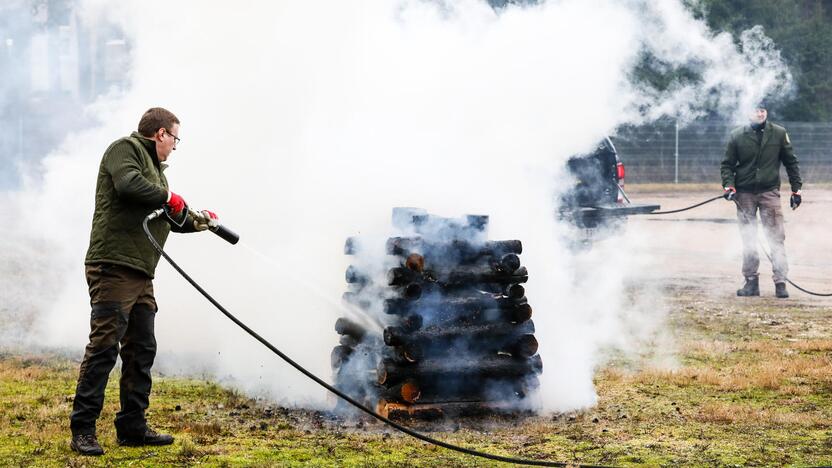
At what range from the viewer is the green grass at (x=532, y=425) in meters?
5.75

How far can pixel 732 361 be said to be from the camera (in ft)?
28.6

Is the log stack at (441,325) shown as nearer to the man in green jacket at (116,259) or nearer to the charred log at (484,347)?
the charred log at (484,347)

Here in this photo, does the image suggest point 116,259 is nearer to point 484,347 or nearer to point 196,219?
point 196,219

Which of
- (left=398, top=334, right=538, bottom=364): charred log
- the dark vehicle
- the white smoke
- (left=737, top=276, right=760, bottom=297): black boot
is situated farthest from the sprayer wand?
the dark vehicle

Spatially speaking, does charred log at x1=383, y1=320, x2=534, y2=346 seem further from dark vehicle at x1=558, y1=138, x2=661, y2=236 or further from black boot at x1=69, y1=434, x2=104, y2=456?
dark vehicle at x1=558, y1=138, x2=661, y2=236

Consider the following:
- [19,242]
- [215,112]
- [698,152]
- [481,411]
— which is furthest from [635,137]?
[481,411]

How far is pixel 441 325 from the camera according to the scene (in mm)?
6664

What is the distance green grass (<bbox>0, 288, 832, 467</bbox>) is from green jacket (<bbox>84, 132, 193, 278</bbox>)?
1.03 metres

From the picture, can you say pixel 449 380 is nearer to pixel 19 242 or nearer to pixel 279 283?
pixel 279 283

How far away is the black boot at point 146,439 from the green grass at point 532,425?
6 cm

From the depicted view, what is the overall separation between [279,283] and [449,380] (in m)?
2.03

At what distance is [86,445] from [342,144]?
3542mm

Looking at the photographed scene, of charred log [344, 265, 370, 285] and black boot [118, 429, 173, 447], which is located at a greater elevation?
charred log [344, 265, 370, 285]

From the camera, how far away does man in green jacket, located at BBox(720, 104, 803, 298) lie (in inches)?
499
